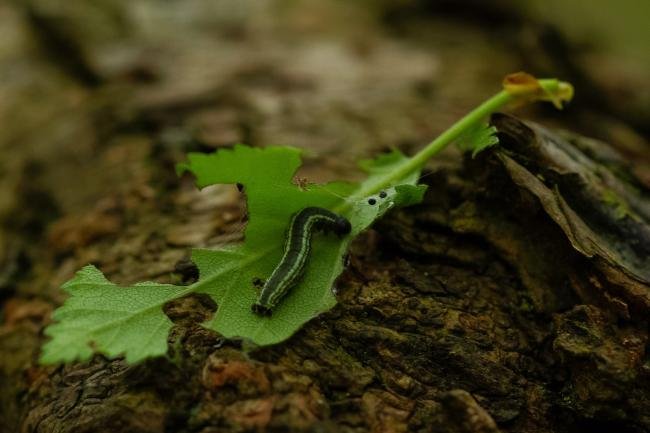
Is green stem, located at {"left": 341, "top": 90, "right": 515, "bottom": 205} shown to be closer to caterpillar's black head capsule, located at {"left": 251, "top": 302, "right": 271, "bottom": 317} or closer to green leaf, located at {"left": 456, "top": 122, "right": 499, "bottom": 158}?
green leaf, located at {"left": 456, "top": 122, "right": 499, "bottom": 158}

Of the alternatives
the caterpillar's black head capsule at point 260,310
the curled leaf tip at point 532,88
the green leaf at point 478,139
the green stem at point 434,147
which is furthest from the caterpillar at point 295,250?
the curled leaf tip at point 532,88

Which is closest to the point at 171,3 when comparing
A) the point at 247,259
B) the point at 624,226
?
the point at 247,259

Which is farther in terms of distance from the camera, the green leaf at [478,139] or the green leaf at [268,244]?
the green leaf at [478,139]

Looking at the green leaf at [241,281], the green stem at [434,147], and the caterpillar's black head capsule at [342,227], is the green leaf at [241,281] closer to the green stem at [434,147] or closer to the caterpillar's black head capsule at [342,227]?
the caterpillar's black head capsule at [342,227]

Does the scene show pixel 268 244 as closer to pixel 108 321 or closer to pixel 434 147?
pixel 108 321

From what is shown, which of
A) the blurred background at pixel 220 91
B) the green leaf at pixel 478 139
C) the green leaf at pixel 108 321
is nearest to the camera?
the green leaf at pixel 108 321

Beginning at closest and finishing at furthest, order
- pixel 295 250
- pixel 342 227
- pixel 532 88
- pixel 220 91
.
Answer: pixel 295 250
pixel 342 227
pixel 532 88
pixel 220 91

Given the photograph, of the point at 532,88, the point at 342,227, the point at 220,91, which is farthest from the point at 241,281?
the point at 220,91

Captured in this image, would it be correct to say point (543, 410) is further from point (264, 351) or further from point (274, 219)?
point (274, 219)
